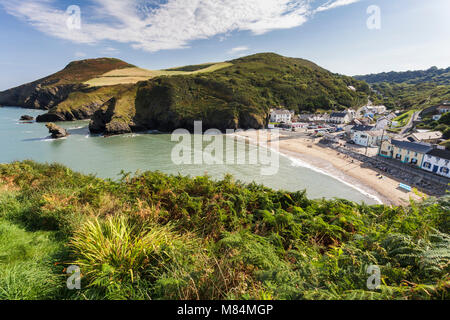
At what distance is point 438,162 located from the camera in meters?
27.2

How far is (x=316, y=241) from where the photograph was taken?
5.38 metres

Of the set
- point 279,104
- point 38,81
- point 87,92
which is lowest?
point 279,104

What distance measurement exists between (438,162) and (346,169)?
10837 millimetres

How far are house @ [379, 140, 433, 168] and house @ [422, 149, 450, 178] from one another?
2.23ft

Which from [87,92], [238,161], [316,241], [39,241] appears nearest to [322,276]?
[316,241]

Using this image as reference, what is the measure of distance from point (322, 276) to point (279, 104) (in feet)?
338

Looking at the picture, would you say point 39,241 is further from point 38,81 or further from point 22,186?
point 38,81

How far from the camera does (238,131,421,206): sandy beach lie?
23828 mm

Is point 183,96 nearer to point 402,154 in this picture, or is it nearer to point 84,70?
point 402,154

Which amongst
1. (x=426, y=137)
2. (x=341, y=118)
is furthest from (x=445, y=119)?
(x=341, y=118)

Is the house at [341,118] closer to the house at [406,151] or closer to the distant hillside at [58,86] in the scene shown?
the house at [406,151]
